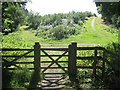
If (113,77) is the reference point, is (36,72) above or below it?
below

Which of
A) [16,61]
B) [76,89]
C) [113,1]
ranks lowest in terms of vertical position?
[76,89]

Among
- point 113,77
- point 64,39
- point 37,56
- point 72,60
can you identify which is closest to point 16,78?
point 37,56

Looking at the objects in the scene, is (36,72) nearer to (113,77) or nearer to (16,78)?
(16,78)

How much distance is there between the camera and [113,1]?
709 centimetres

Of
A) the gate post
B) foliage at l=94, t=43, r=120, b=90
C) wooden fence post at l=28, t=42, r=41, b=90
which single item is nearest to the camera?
foliage at l=94, t=43, r=120, b=90

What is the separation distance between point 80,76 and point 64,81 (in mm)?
722

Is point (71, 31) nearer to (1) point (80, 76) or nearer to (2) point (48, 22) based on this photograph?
(2) point (48, 22)

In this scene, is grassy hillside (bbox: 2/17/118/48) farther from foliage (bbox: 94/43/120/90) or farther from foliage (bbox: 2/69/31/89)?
foliage (bbox: 94/43/120/90)

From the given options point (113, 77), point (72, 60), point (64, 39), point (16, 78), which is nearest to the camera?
point (113, 77)

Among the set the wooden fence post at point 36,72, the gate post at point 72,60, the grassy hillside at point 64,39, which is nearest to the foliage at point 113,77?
the gate post at point 72,60

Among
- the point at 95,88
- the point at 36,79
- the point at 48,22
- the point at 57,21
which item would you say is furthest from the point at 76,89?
the point at 48,22

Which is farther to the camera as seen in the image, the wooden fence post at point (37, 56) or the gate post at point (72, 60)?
the gate post at point (72, 60)

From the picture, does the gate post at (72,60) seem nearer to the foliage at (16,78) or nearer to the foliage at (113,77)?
the foliage at (113,77)

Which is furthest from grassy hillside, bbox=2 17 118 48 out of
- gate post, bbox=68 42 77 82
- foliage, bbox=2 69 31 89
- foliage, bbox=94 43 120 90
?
foliage, bbox=94 43 120 90
